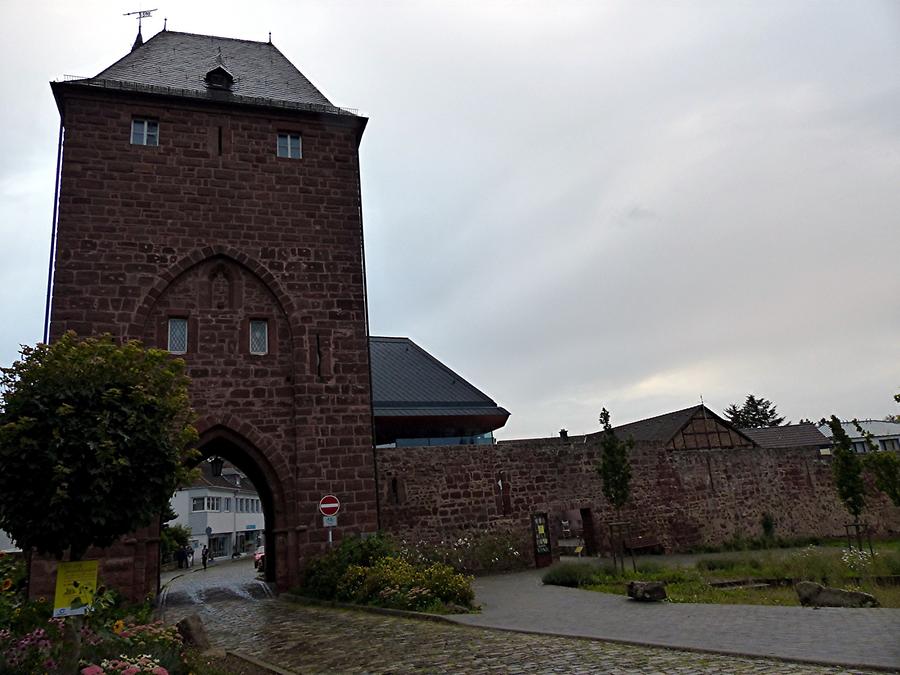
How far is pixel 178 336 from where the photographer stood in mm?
15484

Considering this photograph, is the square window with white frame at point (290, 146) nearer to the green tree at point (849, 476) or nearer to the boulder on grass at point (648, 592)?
→ the boulder on grass at point (648, 592)

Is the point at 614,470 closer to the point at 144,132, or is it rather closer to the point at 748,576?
the point at 748,576

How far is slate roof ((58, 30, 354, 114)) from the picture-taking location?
17031 millimetres

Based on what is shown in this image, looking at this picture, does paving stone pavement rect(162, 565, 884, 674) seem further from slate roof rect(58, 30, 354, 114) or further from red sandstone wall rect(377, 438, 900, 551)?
slate roof rect(58, 30, 354, 114)

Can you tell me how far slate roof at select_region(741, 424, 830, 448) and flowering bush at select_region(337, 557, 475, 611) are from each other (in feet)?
125

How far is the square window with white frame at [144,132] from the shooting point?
16328mm

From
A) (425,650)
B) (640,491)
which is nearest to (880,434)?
(640,491)

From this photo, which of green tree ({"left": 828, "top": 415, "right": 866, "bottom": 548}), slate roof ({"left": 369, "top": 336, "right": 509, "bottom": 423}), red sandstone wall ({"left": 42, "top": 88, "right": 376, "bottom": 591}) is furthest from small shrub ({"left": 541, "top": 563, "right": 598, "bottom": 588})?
green tree ({"left": 828, "top": 415, "right": 866, "bottom": 548})

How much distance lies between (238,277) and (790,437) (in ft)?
135

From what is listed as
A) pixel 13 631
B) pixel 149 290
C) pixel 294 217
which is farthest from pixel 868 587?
pixel 149 290

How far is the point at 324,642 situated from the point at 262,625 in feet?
8.21

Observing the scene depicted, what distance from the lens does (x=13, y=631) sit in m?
7.30

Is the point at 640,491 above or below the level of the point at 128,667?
above

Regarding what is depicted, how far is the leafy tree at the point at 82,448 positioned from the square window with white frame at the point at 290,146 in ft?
36.1
